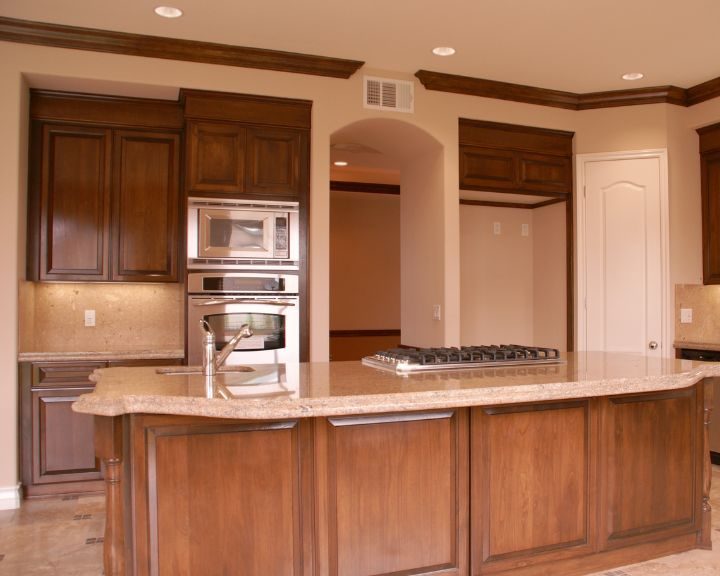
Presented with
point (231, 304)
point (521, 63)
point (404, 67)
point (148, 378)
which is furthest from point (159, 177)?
point (521, 63)

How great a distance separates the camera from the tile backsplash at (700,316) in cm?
480

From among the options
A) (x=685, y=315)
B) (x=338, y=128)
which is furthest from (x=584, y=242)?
(x=338, y=128)

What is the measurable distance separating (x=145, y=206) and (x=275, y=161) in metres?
0.96

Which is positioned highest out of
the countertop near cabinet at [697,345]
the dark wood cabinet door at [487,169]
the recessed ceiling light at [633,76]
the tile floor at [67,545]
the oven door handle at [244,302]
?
the recessed ceiling light at [633,76]

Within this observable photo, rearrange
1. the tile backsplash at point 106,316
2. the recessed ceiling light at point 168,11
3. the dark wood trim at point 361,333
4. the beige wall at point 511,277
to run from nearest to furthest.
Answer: the recessed ceiling light at point 168,11 → the tile backsplash at point 106,316 → the beige wall at point 511,277 → the dark wood trim at point 361,333

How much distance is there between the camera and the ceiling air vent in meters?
4.35

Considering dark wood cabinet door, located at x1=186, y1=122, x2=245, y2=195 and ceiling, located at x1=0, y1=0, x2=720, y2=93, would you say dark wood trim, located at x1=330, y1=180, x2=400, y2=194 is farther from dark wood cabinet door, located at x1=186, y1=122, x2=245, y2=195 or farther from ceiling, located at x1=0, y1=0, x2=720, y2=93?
dark wood cabinet door, located at x1=186, y1=122, x2=245, y2=195

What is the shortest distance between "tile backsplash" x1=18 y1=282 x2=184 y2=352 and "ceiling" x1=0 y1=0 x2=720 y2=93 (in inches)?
69.9

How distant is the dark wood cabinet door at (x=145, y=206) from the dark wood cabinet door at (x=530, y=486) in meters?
2.70

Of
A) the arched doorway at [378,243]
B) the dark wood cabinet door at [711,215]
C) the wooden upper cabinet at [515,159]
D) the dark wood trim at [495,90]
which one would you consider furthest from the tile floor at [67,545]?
the dark wood trim at [495,90]

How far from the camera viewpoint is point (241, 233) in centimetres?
409

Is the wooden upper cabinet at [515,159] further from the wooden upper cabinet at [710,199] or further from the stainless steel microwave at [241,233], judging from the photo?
the stainless steel microwave at [241,233]

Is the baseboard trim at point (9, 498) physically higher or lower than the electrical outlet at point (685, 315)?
lower

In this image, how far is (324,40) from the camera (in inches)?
153
